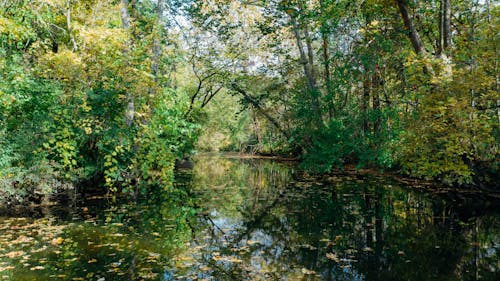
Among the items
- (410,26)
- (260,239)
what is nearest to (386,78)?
(410,26)

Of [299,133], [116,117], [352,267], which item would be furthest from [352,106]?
[352,267]

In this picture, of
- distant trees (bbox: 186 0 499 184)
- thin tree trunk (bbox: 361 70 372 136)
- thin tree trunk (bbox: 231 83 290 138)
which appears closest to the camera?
distant trees (bbox: 186 0 499 184)

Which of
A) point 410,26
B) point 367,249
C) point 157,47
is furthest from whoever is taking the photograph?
point 157,47

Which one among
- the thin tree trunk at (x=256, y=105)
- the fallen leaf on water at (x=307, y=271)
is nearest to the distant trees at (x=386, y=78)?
the thin tree trunk at (x=256, y=105)

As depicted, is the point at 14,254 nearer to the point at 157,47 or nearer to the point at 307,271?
the point at 307,271

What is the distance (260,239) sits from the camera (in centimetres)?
725

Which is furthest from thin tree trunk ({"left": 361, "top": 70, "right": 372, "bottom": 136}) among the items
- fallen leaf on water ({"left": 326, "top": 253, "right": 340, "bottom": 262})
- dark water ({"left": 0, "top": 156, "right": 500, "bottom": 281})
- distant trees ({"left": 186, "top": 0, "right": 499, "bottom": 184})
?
fallen leaf on water ({"left": 326, "top": 253, "right": 340, "bottom": 262})

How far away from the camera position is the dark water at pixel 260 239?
17.6 ft

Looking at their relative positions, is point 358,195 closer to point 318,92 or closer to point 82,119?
point 318,92

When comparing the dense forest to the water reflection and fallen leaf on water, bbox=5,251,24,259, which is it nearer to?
the water reflection

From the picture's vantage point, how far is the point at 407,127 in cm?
998

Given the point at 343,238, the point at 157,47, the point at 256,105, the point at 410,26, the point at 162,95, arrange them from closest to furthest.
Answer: the point at 343,238 → the point at 162,95 → the point at 410,26 → the point at 157,47 → the point at 256,105

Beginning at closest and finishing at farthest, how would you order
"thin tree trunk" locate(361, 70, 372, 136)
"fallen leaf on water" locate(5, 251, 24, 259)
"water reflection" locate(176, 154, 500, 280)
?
"water reflection" locate(176, 154, 500, 280), "fallen leaf on water" locate(5, 251, 24, 259), "thin tree trunk" locate(361, 70, 372, 136)

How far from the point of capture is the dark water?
17.6ft
